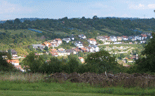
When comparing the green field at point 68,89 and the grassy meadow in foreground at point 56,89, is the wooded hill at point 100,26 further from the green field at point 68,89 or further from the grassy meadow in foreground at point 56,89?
the green field at point 68,89

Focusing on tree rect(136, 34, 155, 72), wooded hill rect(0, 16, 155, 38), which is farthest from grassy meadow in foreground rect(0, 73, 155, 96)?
wooded hill rect(0, 16, 155, 38)

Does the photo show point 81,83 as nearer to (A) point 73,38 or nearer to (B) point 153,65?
(B) point 153,65

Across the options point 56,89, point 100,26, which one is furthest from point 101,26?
point 56,89

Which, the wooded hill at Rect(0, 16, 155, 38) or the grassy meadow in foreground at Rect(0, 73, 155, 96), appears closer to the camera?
the grassy meadow in foreground at Rect(0, 73, 155, 96)

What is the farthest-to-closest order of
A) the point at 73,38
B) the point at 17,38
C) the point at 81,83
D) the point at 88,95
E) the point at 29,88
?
the point at 73,38, the point at 17,38, the point at 81,83, the point at 29,88, the point at 88,95

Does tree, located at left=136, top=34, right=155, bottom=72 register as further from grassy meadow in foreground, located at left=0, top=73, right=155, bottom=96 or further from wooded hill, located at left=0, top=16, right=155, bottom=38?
wooded hill, located at left=0, top=16, right=155, bottom=38

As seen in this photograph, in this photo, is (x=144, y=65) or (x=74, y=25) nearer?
(x=144, y=65)

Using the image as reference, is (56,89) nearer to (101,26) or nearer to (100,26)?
(101,26)

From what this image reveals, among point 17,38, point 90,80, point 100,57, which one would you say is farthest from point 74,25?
point 90,80

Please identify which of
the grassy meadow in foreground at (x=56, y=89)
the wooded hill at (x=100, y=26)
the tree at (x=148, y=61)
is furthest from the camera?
the wooded hill at (x=100, y=26)

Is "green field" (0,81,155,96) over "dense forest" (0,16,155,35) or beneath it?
beneath

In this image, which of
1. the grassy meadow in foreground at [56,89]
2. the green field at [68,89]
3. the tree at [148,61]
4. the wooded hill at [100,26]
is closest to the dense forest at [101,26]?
the wooded hill at [100,26]
